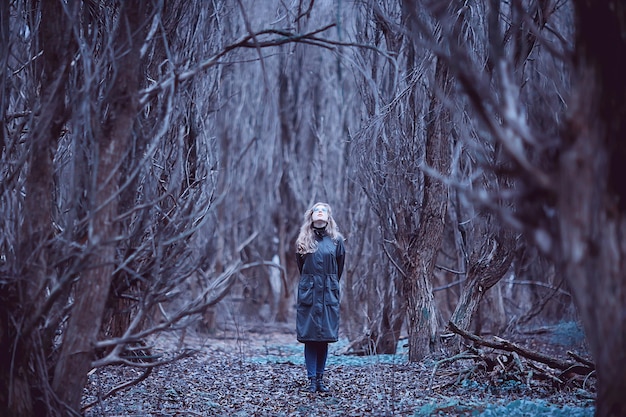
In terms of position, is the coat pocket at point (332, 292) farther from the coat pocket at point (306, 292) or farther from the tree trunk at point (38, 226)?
the tree trunk at point (38, 226)

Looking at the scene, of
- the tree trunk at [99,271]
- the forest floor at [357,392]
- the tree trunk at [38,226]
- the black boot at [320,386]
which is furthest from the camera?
the black boot at [320,386]

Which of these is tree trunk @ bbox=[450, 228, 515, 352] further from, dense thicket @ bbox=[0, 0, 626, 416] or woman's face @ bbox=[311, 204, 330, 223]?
woman's face @ bbox=[311, 204, 330, 223]

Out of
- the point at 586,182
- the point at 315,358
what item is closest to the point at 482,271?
the point at 315,358

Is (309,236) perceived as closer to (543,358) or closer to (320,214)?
(320,214)

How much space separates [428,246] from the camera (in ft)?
26.5

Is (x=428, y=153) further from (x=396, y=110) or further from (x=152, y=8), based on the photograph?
(x=152, y=8)

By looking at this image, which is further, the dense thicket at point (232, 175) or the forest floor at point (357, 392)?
the forest floor at point (357, 392)

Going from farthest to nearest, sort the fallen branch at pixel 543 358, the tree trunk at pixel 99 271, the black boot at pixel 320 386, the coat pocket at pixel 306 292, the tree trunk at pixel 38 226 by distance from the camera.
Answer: the coat pocket at pixel 306 292 → the black boot at pixel 320 386 → the fallen branch at pixel 543 358 → the tree trunk at pixel 99 271 → the tree trunk at pixel 38 226

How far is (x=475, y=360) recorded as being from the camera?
21.1ft

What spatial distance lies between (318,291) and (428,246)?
1.94 meters

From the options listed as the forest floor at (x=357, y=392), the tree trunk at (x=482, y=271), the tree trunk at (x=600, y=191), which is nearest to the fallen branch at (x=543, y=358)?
the forest floor at (x=357, y=392)

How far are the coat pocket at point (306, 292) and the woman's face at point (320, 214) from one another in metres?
0.58

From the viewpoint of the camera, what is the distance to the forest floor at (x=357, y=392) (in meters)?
5.25

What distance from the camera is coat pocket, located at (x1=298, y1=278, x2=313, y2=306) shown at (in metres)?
6.65
